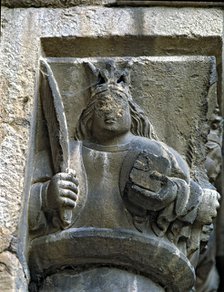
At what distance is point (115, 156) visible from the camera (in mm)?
4312

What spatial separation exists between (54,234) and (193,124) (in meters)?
0.59

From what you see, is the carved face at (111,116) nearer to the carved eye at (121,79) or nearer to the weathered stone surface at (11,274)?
the carved eye at (121,79)

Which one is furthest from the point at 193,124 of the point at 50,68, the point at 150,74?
the point at 50,68

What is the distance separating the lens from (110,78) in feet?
14.5

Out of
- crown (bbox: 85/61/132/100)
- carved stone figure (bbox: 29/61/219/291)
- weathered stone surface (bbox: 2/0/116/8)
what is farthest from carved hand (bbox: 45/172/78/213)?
weathered stone surface (bbox: 2/0/116/8)

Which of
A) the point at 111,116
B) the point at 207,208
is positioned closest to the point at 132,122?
the point at 111,116

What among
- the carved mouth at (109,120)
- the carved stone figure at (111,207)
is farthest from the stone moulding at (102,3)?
the carved mouth at (109,120)

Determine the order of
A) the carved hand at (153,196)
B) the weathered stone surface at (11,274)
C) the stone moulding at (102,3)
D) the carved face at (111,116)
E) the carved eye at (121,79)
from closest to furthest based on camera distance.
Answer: the weathered stone surface at (11,274) → the carved hand at (153,196) → the carved face at (111,116) → the carved eye at (121,79) → the stone moulding at (102,3)

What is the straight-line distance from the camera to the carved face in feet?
14.2

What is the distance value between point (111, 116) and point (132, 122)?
0.11m

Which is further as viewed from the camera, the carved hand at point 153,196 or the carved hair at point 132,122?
the carved hair at point 132,122

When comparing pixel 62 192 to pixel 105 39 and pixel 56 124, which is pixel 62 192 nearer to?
pixel 56 124

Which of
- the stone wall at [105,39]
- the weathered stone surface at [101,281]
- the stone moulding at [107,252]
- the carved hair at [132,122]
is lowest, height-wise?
the weathered stone surface at [101,281]

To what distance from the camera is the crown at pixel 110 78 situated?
4.39 metres
